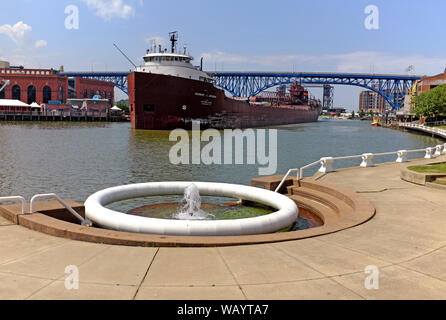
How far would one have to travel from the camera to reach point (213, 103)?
6619 centimetres

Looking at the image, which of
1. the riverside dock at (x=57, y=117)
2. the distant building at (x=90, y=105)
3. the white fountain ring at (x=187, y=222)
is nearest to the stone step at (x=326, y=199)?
the white fountain ring at (x=187, y=222)

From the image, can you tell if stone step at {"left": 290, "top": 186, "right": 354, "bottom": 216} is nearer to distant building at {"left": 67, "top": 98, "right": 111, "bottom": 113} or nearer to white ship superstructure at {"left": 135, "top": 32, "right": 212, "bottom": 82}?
white ship superstructure at {"left": 135, "top": 32, "right": 212, "bottom": 82}

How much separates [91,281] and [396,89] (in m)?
179

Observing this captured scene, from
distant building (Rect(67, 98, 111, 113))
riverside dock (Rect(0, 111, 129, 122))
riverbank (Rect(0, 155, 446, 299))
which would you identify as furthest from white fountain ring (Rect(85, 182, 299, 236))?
distant building (Rect(67, 98, 111, 113))

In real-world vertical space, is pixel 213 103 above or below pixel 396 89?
below

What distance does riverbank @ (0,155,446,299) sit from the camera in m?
5.36

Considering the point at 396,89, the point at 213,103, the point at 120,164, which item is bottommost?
the point at 120,164

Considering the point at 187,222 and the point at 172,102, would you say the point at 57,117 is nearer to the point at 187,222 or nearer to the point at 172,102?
the point at 172,102

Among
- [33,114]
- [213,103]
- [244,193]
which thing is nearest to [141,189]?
[244,193]

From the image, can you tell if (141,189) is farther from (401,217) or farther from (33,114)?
(33,114)

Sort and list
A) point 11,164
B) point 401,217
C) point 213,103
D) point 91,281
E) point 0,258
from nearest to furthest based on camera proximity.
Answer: point 91,281
point 0,258
point 401,217
point 11,164
point 213,103

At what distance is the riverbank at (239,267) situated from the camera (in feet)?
17.6

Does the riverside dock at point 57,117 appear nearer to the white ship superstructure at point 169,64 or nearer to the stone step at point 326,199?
the white ship superstructure at point 169,64
